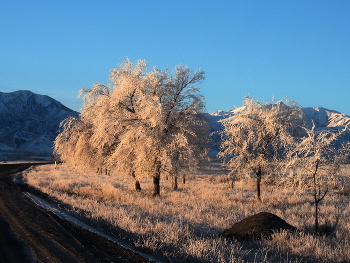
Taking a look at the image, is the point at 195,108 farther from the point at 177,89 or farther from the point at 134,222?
the point at 134,222

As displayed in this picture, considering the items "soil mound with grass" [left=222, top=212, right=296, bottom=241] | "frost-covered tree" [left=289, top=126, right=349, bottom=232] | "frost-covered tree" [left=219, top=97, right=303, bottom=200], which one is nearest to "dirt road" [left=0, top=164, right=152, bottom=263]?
"soil mound with grass" [left=222, top=212, right=296, bottom=241]

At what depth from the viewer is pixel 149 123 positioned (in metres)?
17.9

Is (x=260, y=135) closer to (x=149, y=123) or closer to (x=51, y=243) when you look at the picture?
(x=149, y=123)

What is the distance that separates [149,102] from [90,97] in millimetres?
6845

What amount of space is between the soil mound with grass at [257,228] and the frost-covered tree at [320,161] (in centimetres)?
214

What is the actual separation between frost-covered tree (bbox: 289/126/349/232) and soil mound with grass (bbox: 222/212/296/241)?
7.02 feet

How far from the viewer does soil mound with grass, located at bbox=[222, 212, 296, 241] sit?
9305 millimetres

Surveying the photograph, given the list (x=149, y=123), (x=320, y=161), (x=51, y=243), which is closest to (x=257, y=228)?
(x=320, y=161)

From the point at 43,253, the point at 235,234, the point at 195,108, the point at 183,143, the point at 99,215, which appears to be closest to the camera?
the point at 43,253

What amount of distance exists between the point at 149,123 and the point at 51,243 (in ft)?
36.7

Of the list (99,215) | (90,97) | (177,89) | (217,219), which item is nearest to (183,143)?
(177,89)

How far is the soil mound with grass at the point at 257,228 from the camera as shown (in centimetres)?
930

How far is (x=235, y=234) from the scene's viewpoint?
952 centimetres

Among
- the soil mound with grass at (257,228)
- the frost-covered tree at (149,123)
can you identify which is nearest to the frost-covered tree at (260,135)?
the frost-covered tree at (149,123)
